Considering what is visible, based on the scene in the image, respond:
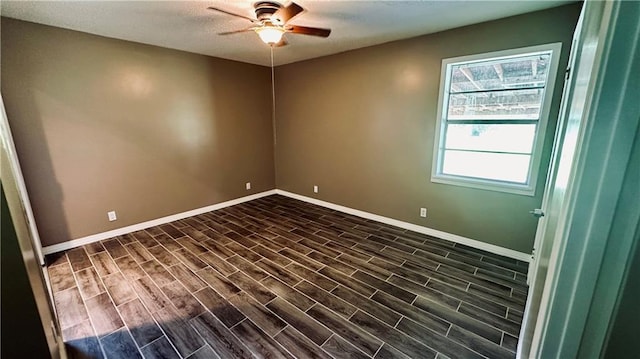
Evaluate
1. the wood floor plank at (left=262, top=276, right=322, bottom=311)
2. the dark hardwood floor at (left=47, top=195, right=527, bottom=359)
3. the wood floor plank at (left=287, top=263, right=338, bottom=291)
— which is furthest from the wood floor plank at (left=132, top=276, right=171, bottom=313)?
the wood floor plank at (left=287, top=263, right=338, bottom=291)

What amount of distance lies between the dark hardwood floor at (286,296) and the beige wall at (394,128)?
1.48ft

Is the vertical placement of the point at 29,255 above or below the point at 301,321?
above

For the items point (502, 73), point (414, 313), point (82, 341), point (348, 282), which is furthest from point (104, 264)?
point (502, 73)

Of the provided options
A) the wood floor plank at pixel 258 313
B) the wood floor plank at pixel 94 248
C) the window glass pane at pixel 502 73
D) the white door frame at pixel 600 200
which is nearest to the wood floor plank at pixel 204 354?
the wood floor plank at pixel 258 313

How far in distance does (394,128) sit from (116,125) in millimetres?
3648

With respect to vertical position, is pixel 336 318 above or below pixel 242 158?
below

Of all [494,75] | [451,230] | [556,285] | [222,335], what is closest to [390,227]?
[451,230]

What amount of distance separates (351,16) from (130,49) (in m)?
2.81

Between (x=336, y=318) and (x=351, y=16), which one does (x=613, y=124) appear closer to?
(x=336, y=318)

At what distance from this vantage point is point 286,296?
7.59ft

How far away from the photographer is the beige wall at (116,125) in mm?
2770

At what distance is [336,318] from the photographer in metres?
2.05

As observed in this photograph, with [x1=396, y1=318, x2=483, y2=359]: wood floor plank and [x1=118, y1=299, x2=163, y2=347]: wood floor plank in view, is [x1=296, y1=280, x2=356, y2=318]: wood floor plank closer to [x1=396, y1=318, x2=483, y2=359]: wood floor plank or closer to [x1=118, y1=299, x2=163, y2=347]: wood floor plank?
[x1=396, y1=318, x2=483, y2=359]: wood floor plank

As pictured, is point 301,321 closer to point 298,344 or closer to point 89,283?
point 298,344
